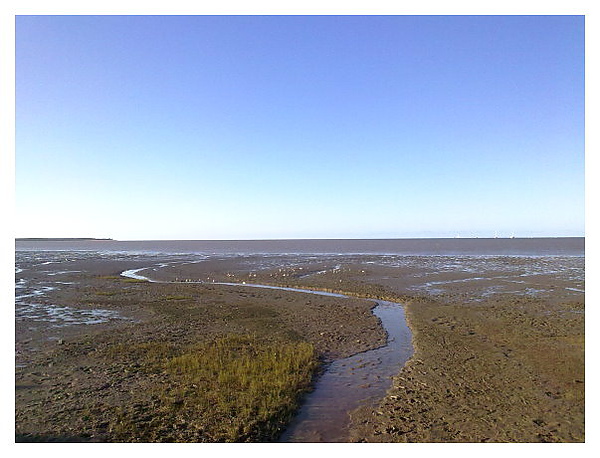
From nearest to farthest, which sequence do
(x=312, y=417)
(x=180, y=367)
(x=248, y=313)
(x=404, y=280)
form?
(x=312, y=417)
(x=180, y=367)
(x=248, y=313)
(x=404, y=280)

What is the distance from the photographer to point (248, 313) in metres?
22.0

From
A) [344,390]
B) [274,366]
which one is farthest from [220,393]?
[344,390]

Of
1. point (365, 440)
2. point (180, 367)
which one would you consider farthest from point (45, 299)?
point (365, 440)

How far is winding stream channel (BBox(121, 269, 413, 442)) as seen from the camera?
871 cm

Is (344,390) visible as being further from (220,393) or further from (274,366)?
(220,393)

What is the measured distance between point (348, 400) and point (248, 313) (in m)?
12.4

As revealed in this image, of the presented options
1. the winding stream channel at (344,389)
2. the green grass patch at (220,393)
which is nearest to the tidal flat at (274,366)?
the green grass patch at (220,393)

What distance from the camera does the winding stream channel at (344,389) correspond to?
871 cm

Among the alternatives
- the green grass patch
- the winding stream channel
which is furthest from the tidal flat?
the winding stream channel

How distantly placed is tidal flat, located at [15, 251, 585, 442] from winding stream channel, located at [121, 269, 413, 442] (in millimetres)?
288

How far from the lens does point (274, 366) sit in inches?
496

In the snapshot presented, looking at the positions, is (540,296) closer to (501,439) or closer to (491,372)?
(491,372)

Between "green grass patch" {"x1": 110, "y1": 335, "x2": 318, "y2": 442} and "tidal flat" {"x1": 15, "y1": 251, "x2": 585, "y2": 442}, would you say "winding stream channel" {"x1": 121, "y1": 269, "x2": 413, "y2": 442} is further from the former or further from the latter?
"green grass patch" {"x1": 110, "y1": 335, "x2": 318, "y2": 442}

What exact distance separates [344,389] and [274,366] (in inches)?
105
